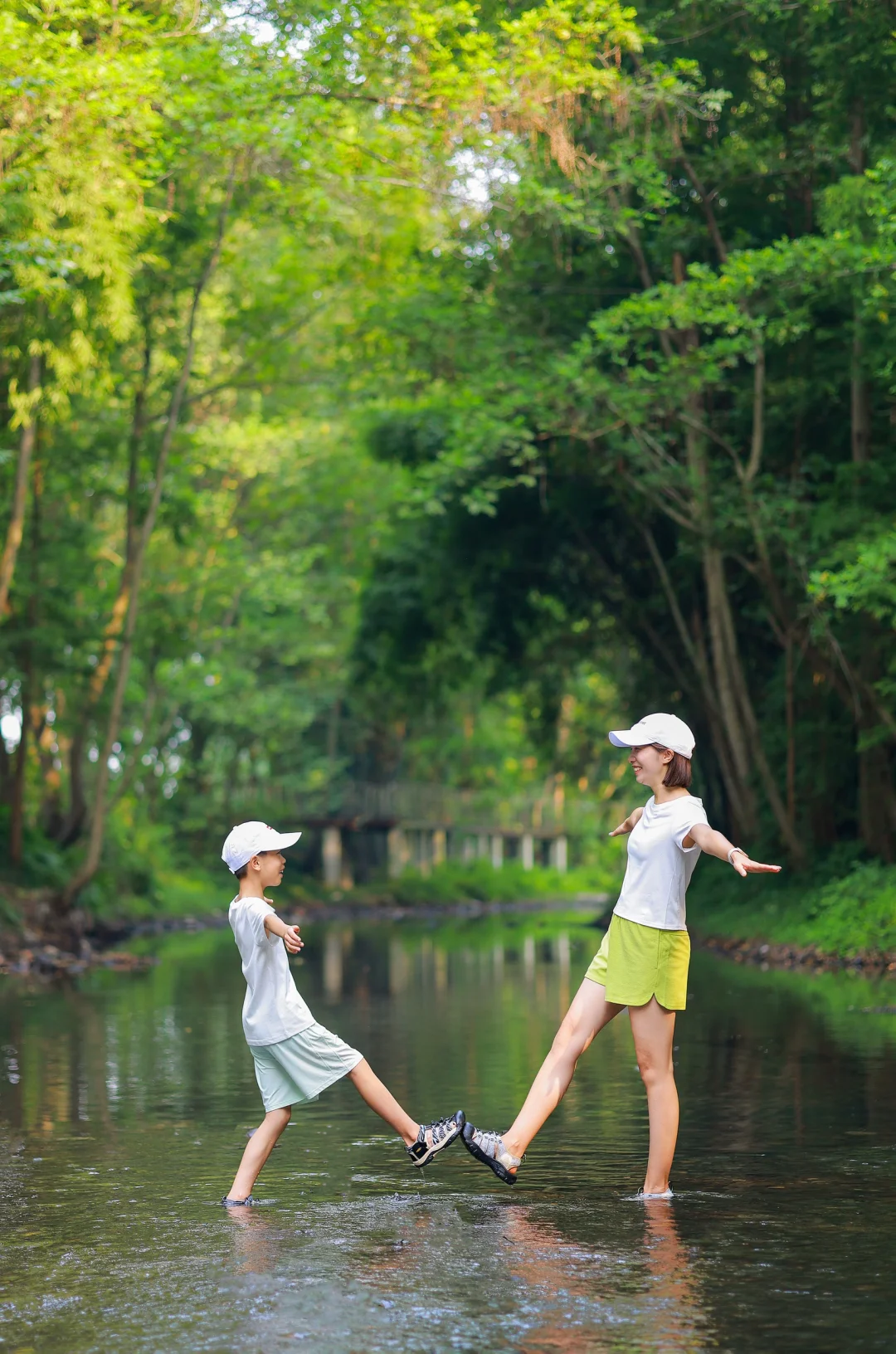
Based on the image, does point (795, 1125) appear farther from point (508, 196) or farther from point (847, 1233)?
point (508, 196)

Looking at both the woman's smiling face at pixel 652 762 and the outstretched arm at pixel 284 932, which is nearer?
the outstretched arm at pixel 284 932

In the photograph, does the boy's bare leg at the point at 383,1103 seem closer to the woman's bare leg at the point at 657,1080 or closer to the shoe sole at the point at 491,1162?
the shoe sole at the point at 491,1162

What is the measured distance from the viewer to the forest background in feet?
65.0

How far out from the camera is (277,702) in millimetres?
56375

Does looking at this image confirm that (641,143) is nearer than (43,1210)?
No

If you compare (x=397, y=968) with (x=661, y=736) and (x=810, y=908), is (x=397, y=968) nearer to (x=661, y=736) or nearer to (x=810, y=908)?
(x=810, y=908)

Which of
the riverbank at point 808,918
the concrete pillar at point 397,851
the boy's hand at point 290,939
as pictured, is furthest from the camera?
the concrete pillar at point 397,851

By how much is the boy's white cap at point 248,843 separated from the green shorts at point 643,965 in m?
1.40

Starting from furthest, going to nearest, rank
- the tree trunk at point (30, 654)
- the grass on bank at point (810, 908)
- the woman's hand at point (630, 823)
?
the tree trunk at point (30, 654) → the grass on bank at point (810, 908) → the woman's hand at point (630, 823)

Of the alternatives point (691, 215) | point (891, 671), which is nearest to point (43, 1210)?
Answer: point (891, 671)

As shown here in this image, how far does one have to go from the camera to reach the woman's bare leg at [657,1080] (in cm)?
783

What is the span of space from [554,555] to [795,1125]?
77.2 feet

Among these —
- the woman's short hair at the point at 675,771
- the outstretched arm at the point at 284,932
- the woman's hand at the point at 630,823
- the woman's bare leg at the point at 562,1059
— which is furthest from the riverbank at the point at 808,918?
the outstretched arm at the point at 284,932

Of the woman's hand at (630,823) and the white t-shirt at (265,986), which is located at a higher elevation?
the woman's hand at (630,823)
